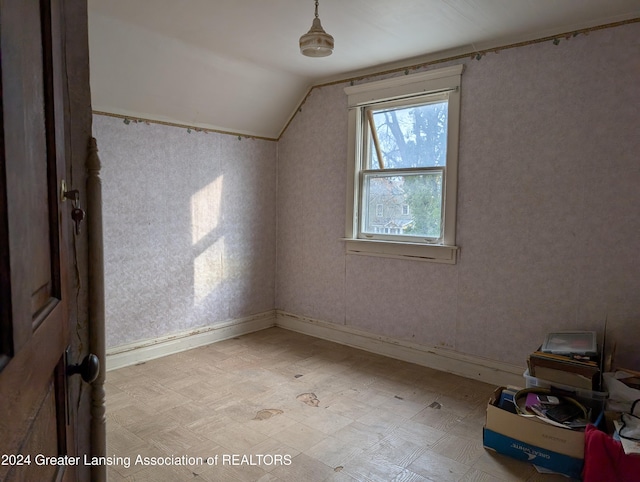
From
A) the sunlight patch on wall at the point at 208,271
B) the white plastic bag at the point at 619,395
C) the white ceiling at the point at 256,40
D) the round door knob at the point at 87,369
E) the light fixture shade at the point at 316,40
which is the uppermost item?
the white ceiling at the point at 256,40

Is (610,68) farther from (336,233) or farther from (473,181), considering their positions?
(336,233)

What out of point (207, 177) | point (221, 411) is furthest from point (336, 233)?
point (221, 411)

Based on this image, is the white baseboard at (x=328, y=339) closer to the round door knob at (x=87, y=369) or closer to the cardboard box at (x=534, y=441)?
the cardboard box at (x=534, y=441)

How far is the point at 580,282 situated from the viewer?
9.32 feet

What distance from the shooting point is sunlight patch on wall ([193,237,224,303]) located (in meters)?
4.03

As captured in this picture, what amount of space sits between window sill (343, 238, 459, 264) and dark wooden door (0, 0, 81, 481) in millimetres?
2929

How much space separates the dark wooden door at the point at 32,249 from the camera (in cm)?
56

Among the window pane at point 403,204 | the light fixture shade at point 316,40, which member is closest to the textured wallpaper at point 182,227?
the window pane at point 403,204

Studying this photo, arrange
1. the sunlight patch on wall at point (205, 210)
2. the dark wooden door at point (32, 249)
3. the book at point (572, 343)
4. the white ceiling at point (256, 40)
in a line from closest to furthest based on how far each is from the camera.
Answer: the dark wooden door at point (32, 249) < the book at point (572, 343) < the white ceiling at point (256, 40) < the sunlight patch on wall at point (205, 210)

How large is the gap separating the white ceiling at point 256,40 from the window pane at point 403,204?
97 centimetres

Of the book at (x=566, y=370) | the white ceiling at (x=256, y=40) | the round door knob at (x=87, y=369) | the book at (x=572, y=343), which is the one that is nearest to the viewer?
the round door knob at (x=87, y=369)

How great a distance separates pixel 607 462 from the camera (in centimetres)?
195

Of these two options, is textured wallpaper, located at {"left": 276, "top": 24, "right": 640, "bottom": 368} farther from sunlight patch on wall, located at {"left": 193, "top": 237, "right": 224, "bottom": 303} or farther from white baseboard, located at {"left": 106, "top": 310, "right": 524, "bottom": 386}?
sunlight patch on wall, located at {"left": 193, "top": 237, "right": 224, "bottom": 303}

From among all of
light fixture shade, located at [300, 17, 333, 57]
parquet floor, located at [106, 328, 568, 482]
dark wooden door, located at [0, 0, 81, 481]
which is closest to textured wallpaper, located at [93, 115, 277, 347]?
parquet floor, located at [106, 328, 568, 482]
